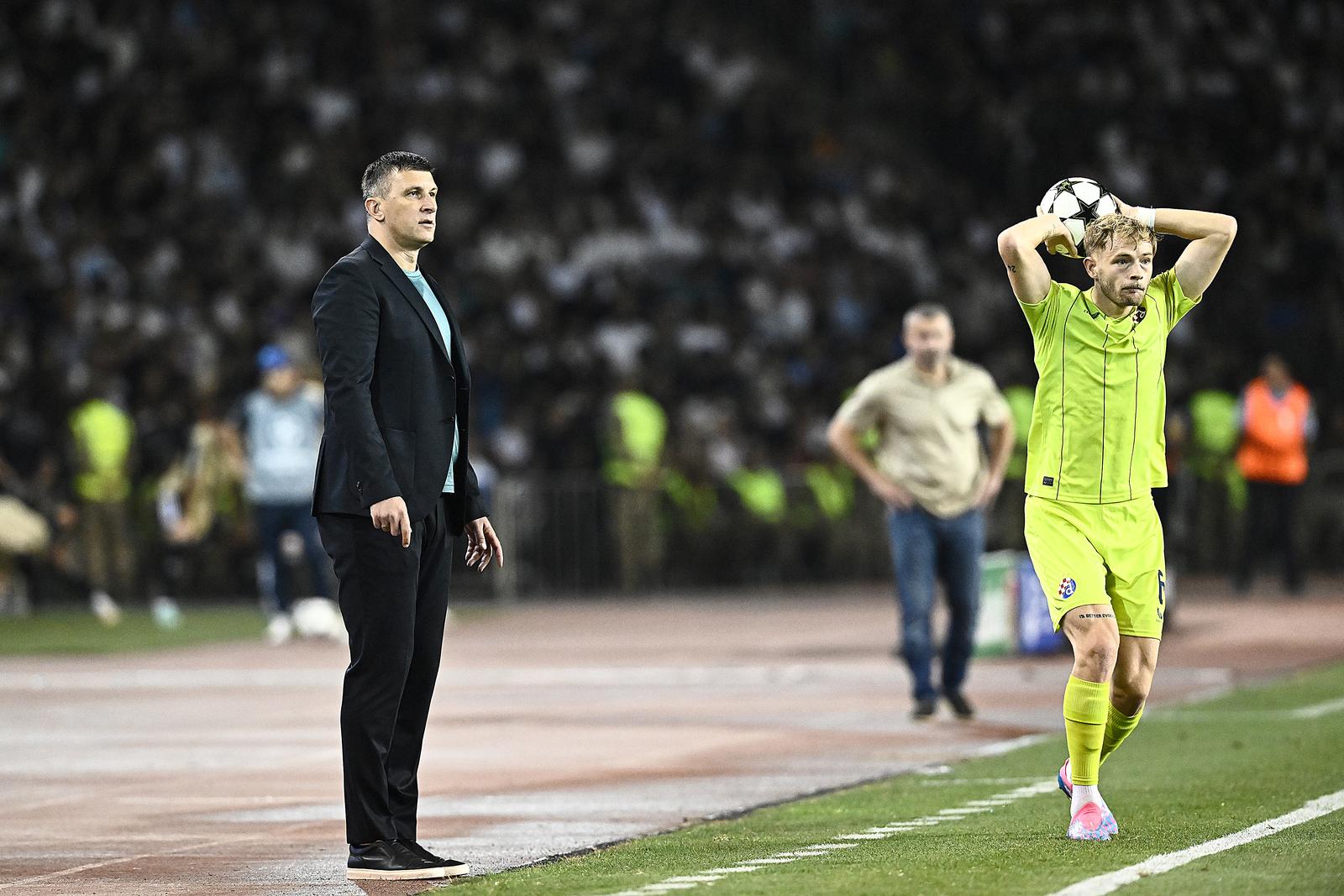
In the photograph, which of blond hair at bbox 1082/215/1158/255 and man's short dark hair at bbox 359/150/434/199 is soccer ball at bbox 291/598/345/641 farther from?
blond hair at bbox 1082/215/1158/255

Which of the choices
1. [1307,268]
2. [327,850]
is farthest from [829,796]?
[1307,268]

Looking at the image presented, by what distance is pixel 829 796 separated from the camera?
10117 mm

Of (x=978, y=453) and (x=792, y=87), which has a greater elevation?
(x=792, y=87)

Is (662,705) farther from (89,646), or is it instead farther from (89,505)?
(89,505)

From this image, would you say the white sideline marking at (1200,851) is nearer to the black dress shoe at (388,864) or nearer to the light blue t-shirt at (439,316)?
the black dress shoe at (388,864)

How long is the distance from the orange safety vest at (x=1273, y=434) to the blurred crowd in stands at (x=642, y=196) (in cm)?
Result: 189

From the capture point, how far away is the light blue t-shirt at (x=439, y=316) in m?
8.11

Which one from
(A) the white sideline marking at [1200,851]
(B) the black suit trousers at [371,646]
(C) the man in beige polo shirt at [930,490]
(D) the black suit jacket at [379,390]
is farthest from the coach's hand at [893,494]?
(B) the black suit trousers at [371,646]

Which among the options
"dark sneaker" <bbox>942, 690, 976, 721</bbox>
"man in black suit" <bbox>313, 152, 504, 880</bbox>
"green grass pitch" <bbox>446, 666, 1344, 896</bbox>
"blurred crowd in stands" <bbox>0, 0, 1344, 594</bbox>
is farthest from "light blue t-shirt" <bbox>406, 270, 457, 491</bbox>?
"blurred crowd in stands" <bbox>0, 0, 1344, 594</bbox>

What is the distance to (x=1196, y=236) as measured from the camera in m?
8.59

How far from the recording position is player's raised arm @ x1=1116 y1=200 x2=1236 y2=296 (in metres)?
8.52

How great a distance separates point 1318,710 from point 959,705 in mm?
2010

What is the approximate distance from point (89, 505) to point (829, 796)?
1658 cm

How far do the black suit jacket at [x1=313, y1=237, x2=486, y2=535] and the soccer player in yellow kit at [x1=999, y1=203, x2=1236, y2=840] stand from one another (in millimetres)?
2098
